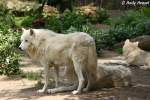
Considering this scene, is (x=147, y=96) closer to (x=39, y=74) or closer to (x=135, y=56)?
(x=39, y=74)

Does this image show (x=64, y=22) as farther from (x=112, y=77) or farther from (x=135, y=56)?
(x=112, y=77)

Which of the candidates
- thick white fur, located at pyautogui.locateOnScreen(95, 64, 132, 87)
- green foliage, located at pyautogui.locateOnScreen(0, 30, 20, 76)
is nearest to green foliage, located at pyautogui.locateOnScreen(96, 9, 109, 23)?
green foliage, located at pyautogui.locateOnScreen(0, 30, 20, 76)

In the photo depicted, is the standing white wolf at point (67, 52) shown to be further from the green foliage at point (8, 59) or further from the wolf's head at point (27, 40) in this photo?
the green foliage at point (8, 59)

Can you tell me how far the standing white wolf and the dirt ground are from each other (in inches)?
12.2

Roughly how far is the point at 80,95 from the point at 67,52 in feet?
3.09

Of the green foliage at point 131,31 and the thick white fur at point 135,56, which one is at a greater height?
the green foliage at point 131,31

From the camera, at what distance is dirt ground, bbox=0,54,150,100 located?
906 cm

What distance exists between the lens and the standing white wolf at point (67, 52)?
9.23 metres

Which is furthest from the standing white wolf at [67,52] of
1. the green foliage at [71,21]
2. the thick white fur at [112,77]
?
the green foliage at [71,21]

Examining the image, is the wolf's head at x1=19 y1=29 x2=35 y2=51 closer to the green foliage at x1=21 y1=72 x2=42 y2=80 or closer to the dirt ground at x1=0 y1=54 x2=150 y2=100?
the dirt ground at x1=0 y1=54 x2=150 y2=100

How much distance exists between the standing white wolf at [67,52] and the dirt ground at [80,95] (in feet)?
1.02

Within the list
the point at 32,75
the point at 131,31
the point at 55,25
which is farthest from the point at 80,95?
the point at 55,25

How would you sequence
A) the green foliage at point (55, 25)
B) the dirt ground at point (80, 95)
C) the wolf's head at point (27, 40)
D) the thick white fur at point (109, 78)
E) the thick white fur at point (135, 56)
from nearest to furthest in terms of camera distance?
the dirt ground at point (80, 95) < the wolf's head at point (27, 40) < the thick white fur at point (109, 78) < the thick white fur at point (135, 56) < the green foliage at point (55, 25)

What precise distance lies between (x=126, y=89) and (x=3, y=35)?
16.8 ft
